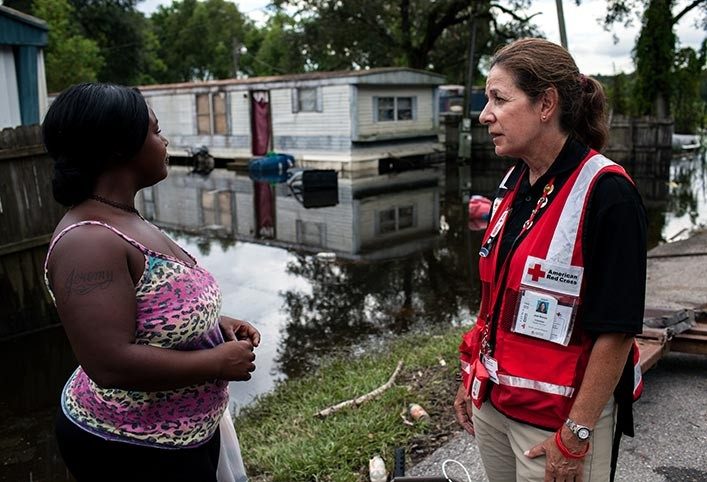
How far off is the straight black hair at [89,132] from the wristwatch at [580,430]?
1387mm

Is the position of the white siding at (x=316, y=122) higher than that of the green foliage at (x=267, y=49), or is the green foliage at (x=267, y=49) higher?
the green foliage at (x=267, y=49)

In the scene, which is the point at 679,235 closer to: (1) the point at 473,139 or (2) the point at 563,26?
(2) the point at 563,26

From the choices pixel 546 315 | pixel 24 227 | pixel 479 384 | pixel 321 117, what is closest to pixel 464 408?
pixel 479 384

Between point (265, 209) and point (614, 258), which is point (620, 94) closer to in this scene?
point (265, 209)

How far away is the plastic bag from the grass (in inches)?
49.0

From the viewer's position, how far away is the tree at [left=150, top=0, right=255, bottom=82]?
53406 mm

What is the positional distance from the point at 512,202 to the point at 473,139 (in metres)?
23.9

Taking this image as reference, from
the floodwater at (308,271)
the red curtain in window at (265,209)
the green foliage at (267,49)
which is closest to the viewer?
the floodwater at (308,271)

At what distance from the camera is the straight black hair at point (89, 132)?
1.71 meters

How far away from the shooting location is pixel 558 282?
1785 mm

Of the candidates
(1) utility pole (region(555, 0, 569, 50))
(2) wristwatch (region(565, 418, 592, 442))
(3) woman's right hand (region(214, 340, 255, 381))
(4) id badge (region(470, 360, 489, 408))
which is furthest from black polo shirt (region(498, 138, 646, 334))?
(1) utility pole (region(555, 0, 569, 50))

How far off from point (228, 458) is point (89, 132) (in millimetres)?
1091

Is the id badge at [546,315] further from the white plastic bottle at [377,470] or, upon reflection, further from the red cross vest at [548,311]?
the white plastic bottle at [377,470]

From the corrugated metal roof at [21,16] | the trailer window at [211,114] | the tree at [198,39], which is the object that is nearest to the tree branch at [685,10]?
the trailer window at [211,114]
